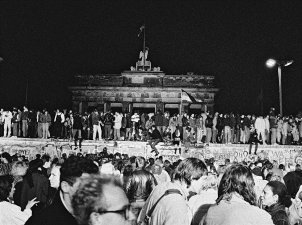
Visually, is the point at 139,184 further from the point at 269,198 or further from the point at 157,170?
the point at 157,170

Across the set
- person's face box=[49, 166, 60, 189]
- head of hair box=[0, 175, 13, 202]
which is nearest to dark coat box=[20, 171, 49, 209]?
person's face box=[49, 166, 60, 189]

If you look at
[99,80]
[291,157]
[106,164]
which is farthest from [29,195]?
[99,80]

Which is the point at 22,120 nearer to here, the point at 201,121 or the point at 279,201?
the point at 201,121

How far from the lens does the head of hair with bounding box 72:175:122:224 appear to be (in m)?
2.21

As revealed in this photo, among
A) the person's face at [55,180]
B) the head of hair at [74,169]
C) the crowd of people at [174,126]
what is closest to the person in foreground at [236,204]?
the head of hair at [74,169]

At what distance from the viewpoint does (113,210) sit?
7.19 feet

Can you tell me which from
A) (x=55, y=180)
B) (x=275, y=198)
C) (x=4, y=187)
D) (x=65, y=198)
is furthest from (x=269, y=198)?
(x=55, y=180)

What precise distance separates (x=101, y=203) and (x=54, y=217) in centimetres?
144

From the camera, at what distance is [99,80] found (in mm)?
51000

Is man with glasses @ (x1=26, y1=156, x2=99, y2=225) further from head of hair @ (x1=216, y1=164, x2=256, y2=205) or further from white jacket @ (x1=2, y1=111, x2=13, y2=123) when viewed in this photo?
white jacket @ (x1=2, y1=111, x2=13, y2=123)

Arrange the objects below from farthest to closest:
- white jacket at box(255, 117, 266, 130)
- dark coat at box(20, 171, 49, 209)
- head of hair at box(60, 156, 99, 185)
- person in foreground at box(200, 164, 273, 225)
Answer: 1. white jacket at box(255, 117, 266, 130)
2. dark coat at box(20, 171, 49, 209)
3. head of hair at box(60, 156, 99, 185)
4. person in foreground at box(200, 164, 273, 225)

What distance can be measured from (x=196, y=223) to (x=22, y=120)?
25491mm

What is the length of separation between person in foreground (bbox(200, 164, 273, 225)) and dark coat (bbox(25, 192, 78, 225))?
139 cm

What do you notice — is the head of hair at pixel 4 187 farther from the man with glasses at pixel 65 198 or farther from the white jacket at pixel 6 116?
the white jacket at pixel 6 116
